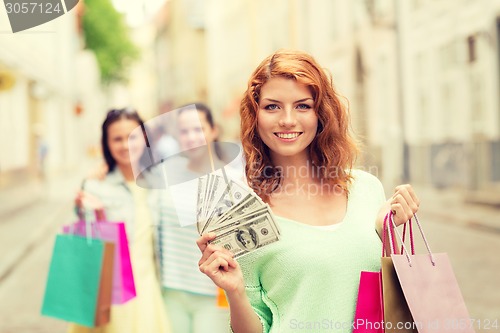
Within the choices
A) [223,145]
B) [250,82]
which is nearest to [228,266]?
[250,82]

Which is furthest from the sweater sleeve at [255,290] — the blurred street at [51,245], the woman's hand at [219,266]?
the blurred street at [51,245]

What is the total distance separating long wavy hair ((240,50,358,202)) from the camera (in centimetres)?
182

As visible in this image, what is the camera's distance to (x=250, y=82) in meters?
1.88

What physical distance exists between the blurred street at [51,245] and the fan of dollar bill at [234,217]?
403cm

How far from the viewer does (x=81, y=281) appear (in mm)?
3076

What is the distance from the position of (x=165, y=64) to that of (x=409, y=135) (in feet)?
168

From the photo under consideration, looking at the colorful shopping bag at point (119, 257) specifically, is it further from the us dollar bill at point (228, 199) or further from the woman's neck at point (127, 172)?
the us dollar bill at point (228, 199)

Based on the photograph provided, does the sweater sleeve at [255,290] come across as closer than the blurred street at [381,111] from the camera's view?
Yes

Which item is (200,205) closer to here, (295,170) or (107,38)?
(295,170)

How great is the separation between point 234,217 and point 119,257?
1.57 m

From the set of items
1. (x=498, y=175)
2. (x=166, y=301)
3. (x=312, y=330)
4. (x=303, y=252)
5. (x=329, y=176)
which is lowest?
(x=498, y=175)

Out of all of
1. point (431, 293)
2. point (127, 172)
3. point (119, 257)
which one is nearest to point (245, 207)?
point (431, 293)

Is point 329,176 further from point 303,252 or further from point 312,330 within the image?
point 312,330

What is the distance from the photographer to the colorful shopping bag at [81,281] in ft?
10.0
